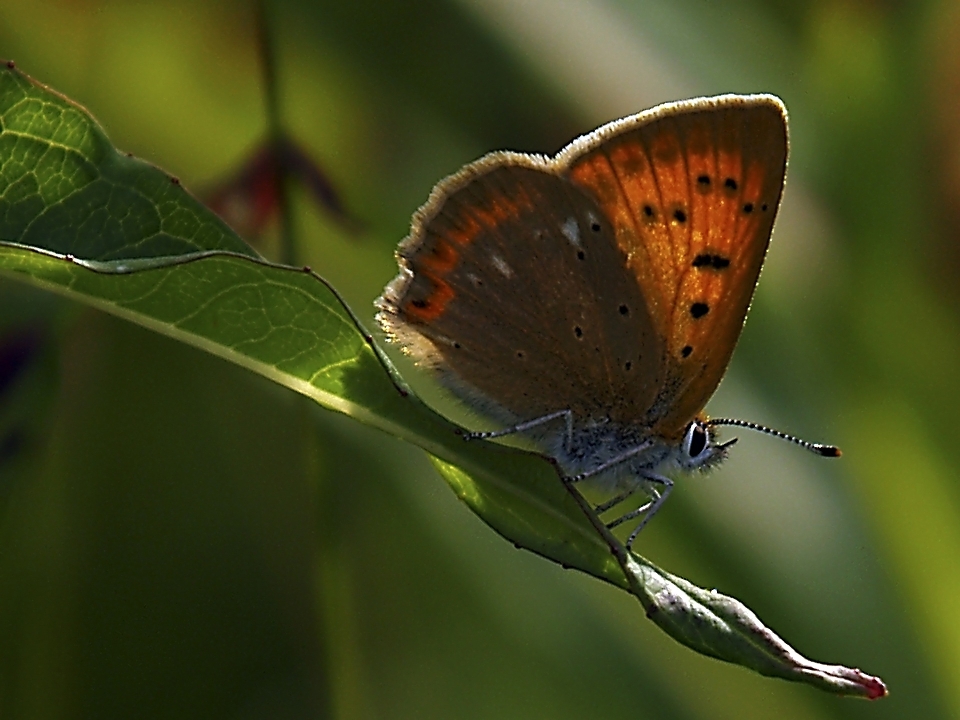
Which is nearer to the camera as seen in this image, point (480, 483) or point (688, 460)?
point (480, 483)

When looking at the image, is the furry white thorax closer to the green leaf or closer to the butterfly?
the butterfly

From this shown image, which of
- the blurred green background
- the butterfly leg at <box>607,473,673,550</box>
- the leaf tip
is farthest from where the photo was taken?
the butterfly leg at <box>607,473,673,550</box>

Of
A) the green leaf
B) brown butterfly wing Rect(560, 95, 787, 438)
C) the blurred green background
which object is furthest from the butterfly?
the green leaf

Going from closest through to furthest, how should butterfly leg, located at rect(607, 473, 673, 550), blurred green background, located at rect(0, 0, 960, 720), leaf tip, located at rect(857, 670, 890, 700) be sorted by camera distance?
leaf tip, located at rect(857, 670, 890, 700)
blurred green background, located at rect(0, 0, 960, 720)
butterfly leg, located at rect(607, 473, 673, 550)

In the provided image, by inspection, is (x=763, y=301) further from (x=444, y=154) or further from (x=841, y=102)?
(x=444, y=154)

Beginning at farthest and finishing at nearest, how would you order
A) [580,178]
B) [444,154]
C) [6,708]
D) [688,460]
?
[444,154] < [688,460] < [580,178] < [6,708]

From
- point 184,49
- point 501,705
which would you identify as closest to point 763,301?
point 501,705

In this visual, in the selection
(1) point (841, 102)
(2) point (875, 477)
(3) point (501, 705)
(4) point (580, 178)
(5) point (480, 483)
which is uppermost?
(1) point (841, 102)

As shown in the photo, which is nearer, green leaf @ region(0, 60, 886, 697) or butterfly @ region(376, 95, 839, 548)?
green leaf @ region(0, 60, 886, 697)

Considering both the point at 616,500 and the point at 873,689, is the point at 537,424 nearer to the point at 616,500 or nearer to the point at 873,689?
the point at 616,500
